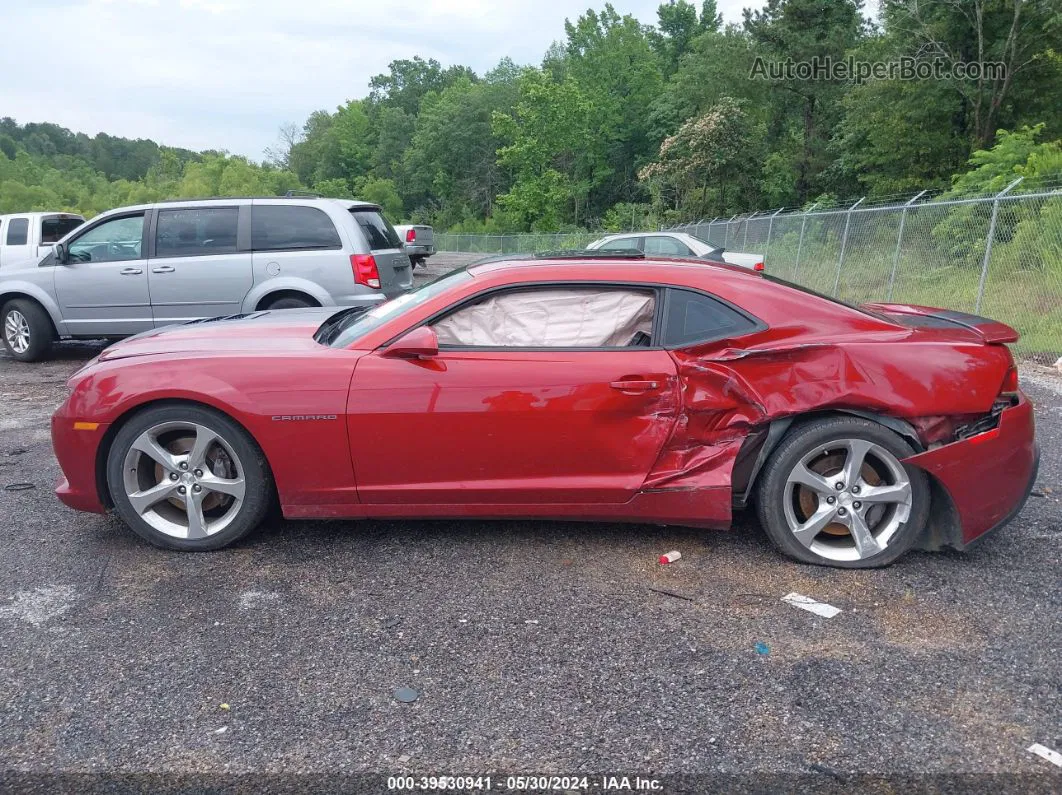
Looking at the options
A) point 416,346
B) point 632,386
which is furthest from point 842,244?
point 416,346

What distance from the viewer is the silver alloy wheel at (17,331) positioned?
31.1 ft

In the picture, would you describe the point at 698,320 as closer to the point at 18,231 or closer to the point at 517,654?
the point at 517,654

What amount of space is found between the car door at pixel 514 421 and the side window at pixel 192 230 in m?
5.72

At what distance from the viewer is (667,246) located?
13492 millimetres

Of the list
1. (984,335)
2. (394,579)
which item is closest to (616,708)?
(394,579)

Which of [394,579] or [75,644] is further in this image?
[394,579]

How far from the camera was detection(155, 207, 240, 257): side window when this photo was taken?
864 centimetres

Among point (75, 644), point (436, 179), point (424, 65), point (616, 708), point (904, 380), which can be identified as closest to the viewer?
point (616, 708)

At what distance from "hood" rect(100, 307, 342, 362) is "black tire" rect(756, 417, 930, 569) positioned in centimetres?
233

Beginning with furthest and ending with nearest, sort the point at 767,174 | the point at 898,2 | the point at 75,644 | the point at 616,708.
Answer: the point at 767,174 < the point at 898,2 < the point at 75,644 < the point at 616,708

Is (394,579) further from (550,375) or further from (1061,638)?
(1061,638)

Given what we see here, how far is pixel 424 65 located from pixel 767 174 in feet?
271

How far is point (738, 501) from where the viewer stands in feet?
12.5

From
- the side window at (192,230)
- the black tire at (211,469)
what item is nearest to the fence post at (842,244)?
the side window at (192,230)
